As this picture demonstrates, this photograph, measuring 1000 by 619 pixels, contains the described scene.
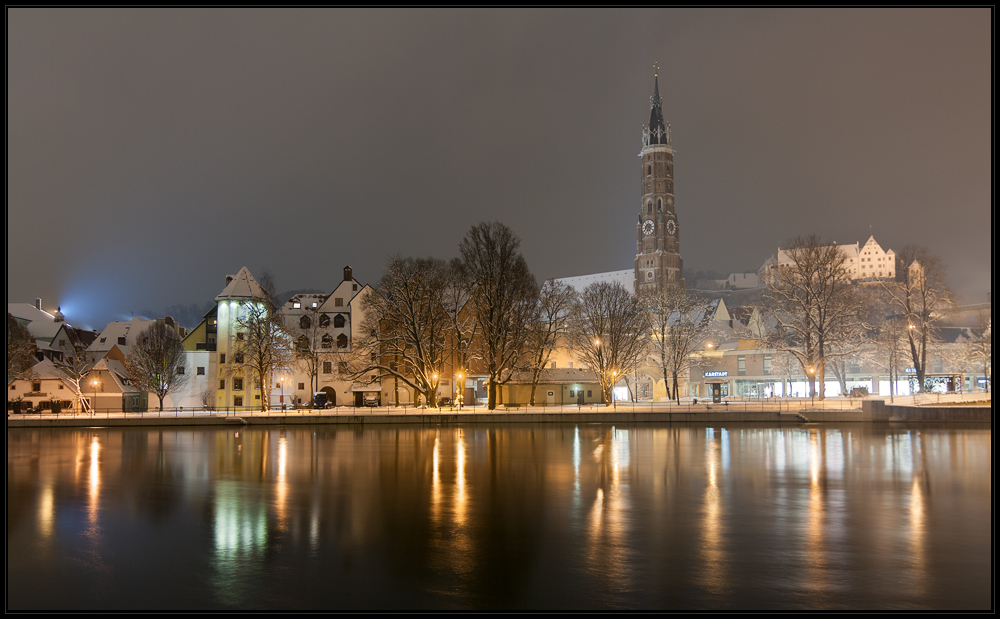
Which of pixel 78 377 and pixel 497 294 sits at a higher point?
pixel 497 294

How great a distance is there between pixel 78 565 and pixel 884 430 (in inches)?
1806

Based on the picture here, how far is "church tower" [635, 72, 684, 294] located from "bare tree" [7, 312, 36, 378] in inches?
4817

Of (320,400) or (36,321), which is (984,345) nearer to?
(320,400)

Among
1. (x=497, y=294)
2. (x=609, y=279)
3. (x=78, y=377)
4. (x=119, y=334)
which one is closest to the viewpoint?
(x=497, y=294)

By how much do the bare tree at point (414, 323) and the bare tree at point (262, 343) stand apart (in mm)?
7532

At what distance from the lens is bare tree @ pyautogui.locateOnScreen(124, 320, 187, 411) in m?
69.2

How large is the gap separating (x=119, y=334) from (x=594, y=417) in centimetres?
6212

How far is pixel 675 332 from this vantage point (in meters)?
69.7

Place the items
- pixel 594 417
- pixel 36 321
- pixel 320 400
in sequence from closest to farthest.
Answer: pixel 594 417 < pixel 320 400 < pixel 36 321

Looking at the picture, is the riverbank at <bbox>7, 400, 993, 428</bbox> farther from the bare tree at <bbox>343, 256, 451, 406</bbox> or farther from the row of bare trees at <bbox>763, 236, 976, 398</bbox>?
the row of bare trees at <bbox>763, 236, 976, 398</bbox>

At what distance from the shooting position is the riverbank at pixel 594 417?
49.3 metres

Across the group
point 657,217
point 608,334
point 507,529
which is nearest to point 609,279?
point 657,217

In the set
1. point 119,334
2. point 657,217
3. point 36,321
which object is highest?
point 657,217

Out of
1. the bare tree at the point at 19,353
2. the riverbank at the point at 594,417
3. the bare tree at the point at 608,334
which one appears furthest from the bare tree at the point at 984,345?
the bare tree at the point at 19,353
